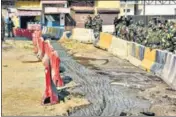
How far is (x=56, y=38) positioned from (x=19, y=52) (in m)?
10.7

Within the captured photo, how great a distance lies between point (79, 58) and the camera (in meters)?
24.6

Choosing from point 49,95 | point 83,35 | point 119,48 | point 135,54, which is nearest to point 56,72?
point 49,95

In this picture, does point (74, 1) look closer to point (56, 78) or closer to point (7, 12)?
point (7, 12)

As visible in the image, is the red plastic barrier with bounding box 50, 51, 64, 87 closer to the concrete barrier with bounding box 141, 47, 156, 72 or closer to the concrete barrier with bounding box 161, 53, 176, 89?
the concrete barrier with bounding box 161, 53, 176, 89

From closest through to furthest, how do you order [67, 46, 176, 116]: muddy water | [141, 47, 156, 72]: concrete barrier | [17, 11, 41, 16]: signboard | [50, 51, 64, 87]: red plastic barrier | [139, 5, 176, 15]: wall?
1. [67, 46, 176, 116]: muddy water
2. [50, 51, 64, 87]: red plastic barrier
3. [141, 47, 156, 72]: concrete barrier
4. [17, 11, 41, 16]: signboard
5. [139, 5, 176, 15]: wall

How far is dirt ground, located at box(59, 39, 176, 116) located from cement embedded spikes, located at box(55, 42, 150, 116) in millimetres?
434

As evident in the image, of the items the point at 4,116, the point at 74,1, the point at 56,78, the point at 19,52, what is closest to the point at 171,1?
the point at 74,1

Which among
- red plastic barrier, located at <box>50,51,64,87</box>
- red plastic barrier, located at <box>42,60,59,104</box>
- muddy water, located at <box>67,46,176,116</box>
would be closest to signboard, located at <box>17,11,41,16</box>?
muddy water, located at <box>67,46,176,116</box>

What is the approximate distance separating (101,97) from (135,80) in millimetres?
3818

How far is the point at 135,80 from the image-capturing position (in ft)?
54.5

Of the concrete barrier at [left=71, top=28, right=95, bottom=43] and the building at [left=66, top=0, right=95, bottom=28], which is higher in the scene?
the building at [left=66, top=0, right=95, bottom=28]

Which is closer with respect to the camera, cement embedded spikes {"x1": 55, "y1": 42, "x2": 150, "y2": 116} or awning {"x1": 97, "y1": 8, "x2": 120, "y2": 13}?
cement embedded spikes {"x1": 55, "y1": 42, "x2": 150, "y2": 116}

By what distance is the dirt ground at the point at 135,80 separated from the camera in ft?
40.6

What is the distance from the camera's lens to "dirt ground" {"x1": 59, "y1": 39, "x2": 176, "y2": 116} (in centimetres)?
1236
